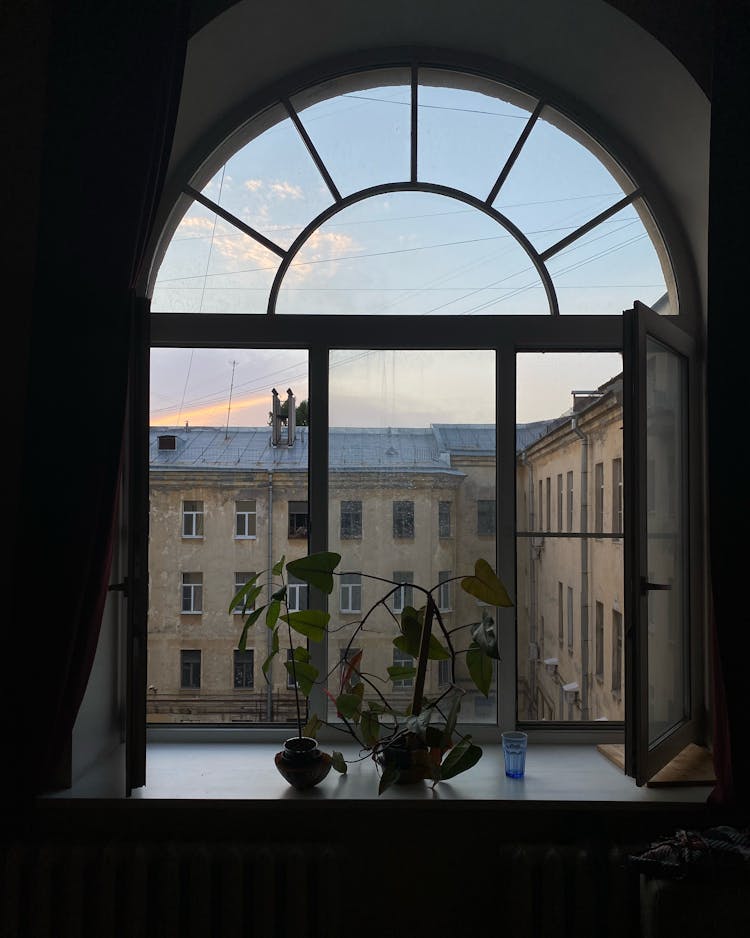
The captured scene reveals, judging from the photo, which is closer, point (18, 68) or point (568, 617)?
point (18, 68)

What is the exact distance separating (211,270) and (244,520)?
3.12 ft

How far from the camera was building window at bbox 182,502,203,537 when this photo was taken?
2758mm

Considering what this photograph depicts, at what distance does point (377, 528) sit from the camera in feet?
8.89

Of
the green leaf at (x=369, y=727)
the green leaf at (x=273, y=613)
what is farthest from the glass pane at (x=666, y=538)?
the green leaf at (x=273, y=613)

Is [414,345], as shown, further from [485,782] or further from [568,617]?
[485,782]

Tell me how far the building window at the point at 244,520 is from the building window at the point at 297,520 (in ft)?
0.45

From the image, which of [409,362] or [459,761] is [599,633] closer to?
[459,761]

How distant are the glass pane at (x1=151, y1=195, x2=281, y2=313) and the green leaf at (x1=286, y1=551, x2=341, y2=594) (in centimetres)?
102

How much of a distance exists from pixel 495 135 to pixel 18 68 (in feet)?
5.44

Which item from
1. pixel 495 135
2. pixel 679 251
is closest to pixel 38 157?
pixel 495 135

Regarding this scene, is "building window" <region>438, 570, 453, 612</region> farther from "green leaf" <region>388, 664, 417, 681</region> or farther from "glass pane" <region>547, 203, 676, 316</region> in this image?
"glass pane" <region>547, 203, 676, 316</region>

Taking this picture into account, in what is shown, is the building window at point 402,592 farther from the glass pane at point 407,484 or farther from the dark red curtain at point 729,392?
the dark red curtain at point 729,392

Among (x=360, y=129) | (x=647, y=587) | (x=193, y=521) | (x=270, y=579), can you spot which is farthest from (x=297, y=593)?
(x=360, y=129)

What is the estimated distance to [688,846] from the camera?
6.23 feet
